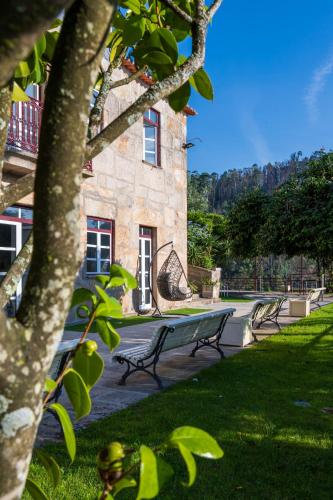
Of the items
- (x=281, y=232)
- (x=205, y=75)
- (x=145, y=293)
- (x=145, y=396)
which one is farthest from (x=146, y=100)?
(x=145, y=293)

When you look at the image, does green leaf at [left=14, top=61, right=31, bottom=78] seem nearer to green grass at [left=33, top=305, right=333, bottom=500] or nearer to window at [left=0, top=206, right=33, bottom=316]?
green grass at [left=33, top=305, right=333, bottom=500]

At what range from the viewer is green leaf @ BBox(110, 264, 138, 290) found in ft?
3.15

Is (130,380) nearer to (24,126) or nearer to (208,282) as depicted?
(24,126)

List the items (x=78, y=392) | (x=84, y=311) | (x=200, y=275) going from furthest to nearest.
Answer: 1. (x=200, y=275)
2. (x=84, y=311)
3. (x=78, y=392)

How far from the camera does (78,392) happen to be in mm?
963

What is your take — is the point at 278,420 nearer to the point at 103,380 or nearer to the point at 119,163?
the point at 103,380

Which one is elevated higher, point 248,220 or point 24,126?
point 24,126

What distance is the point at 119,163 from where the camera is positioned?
43.4ft

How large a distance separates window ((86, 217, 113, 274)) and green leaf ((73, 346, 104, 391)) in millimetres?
11228

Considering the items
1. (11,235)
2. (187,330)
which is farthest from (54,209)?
(11,235)

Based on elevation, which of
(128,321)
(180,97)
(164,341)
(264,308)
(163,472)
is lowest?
(128,321)

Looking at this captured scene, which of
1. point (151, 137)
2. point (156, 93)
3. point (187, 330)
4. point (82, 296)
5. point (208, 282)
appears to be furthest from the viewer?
point (208, 282)

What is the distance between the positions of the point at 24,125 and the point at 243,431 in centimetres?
825

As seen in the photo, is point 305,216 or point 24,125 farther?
point 24,125
